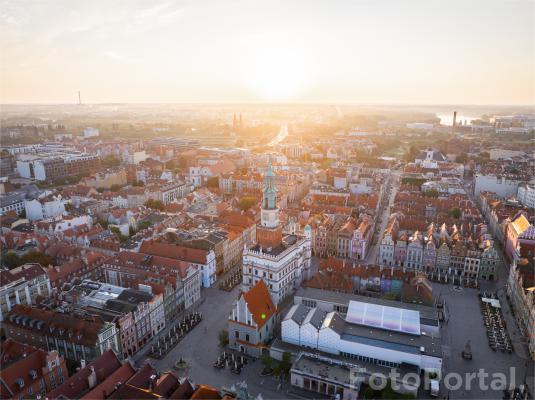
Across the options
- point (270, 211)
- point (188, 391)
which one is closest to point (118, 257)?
point (270, 211)

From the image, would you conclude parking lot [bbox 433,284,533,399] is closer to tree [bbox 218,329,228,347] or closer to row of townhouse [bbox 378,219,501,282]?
row of townhouse [bbox 378,219,501,282]

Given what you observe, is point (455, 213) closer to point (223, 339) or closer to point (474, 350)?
point (474, 350)

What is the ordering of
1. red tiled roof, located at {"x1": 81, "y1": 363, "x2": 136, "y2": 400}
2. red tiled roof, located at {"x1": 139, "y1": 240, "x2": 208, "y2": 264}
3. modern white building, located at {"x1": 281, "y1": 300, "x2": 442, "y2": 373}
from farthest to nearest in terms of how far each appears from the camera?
1. red tiled roof, located at {"x1": 139, "y1": 240, "x2": 208, "y2": 264}
2. modern white building, located at {"x1": 281, "y1": 300, "x2": 442, "y2": 373}
3. red tiled roof, located at {"x1": 81, "y1": 363, "x2": 136, "y2": 400}

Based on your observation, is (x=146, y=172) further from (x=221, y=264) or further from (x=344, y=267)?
(x=344, y=267)

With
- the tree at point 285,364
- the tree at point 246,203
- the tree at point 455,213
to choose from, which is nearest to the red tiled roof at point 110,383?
the tree at point 285,364

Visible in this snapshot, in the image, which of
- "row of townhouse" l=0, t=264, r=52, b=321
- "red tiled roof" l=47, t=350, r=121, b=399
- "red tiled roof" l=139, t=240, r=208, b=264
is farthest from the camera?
"red tiled roof" l=139, t=240, r=208, b=264

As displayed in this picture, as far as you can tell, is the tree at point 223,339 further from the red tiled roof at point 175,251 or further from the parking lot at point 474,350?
the parking lot at point 474,350

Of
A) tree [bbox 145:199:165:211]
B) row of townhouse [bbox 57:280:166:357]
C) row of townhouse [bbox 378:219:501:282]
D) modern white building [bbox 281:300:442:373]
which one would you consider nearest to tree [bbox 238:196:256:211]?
tree [bbox 145:199:165:211]
